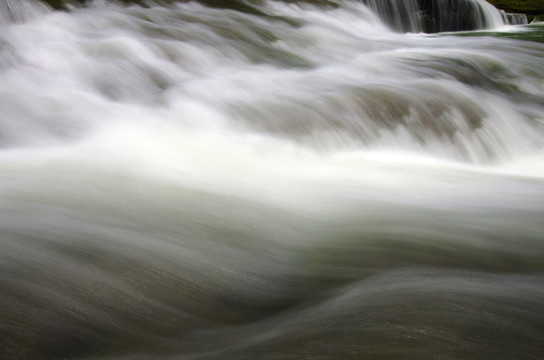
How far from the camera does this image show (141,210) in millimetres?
2822

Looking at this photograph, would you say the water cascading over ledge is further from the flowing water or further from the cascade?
the cascade

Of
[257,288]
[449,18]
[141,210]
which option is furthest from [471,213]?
[449,18]

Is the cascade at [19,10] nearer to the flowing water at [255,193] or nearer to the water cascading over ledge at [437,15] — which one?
the flowing water at [255,193]

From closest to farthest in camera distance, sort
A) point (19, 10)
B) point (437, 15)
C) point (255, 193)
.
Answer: point (255, 193), point (19, 10), point (437, 15)

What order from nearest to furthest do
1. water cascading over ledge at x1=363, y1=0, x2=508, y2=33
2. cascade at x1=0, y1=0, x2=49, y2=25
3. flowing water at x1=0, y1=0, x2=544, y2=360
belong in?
flowing water at x1=0, y1=0, x2=544, y2=360 → cascade at x1=0, y1=0, x2=49, y2=25 → water cascading over ledge at x1=363, y1=0, x2=508, y2=33

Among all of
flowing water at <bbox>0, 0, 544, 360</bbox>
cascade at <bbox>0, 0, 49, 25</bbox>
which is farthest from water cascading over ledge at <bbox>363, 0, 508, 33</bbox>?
cascade at <bbox>0, 0, 49, 25</bbox>

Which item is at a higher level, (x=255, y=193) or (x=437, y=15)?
(x=437, y=15)

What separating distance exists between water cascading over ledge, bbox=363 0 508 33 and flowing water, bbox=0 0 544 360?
420 cm

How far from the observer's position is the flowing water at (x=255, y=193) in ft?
5.89

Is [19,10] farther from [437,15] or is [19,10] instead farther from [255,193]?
[437,15]

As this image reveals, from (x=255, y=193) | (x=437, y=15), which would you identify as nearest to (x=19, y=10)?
(x=255, y=193)

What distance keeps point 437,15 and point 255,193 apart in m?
9.72

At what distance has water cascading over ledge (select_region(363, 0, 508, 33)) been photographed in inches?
440

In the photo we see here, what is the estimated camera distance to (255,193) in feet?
10.9
